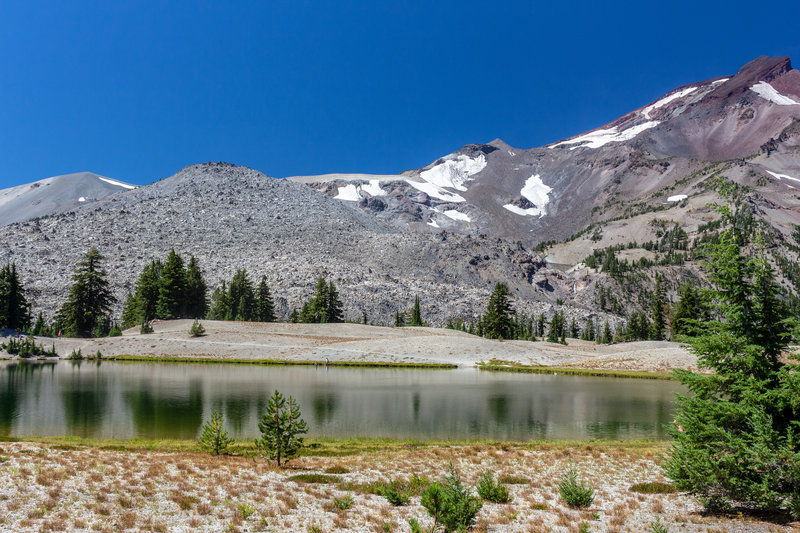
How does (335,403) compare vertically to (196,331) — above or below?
below

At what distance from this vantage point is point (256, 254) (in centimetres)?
16062

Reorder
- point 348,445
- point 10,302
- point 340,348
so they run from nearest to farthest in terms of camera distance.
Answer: point 348,445, point 340,348, point 10,302

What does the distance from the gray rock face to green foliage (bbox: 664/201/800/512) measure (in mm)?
116651

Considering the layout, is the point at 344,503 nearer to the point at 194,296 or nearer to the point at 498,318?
the point at 498,318

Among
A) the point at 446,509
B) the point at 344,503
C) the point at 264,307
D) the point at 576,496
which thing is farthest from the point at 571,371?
the point at 264,307

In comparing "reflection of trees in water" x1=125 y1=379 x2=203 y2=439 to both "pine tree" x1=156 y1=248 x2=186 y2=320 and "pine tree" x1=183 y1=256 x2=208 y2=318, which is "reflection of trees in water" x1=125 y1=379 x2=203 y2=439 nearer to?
"pine tree" x1=156 y1=248 x2=186 y2=320

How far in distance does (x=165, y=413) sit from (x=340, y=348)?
43.5 m

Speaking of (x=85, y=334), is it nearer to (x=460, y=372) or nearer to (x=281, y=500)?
(x=460, y=372)

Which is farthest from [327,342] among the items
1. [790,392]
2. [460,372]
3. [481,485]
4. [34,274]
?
[34,274]

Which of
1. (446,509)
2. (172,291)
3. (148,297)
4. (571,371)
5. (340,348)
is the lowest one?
(571,371)

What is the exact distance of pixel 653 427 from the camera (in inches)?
1253

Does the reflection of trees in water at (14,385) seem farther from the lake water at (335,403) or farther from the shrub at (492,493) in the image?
the shrub at (492,493)

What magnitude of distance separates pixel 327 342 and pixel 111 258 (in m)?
95.1

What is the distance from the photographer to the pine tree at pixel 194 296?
332 ft
